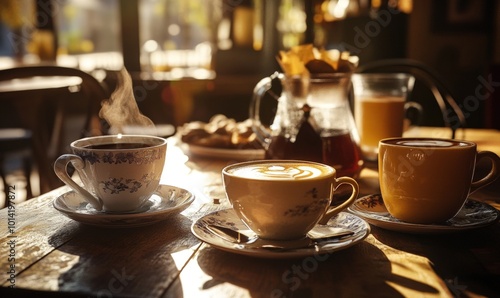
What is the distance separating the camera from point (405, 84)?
149 cm

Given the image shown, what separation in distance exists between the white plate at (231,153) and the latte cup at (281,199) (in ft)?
2.22

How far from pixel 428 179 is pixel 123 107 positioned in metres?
0.56

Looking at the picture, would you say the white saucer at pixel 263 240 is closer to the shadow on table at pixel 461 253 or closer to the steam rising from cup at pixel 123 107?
the shadow on table at pixel 461 253

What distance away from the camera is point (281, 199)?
72 cm

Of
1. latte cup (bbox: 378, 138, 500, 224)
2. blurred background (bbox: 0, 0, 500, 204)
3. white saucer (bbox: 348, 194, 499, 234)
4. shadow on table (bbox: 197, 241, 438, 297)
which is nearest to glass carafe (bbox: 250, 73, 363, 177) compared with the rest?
white saucer (bbox: 348, 194, 499, 234)

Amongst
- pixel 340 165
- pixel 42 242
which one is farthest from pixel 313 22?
pixel 42 242

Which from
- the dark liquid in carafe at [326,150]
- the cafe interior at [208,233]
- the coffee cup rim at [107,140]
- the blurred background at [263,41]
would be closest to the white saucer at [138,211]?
the cafe interior at [208,233]

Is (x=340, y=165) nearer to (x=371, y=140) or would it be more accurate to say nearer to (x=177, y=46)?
(x=371, y=140)

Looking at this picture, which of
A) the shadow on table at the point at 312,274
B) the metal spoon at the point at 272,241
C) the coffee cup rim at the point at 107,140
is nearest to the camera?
the shadow on table at the point at 312,274

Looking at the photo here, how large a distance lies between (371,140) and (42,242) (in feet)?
3.20

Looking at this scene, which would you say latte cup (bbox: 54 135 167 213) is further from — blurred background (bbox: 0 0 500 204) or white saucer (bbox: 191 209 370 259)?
blurred background (bbox: 0 0 500 204)

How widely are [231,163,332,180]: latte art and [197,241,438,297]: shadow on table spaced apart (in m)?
0.11

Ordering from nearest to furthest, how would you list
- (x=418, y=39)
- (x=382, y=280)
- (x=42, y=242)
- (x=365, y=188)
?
(x=382, y=280), (x=42, y=242), (x=365, y=188), (x=418, y=39)

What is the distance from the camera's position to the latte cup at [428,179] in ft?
2.67
